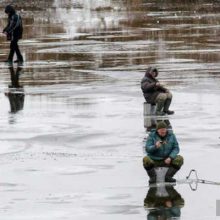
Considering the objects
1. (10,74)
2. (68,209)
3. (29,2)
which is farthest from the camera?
(29,2)

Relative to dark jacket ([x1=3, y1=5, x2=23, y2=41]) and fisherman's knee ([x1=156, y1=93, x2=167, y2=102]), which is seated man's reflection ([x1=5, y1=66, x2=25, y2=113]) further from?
fisherman's knee ([x1=156, y1=93, x2=167, y2=102])

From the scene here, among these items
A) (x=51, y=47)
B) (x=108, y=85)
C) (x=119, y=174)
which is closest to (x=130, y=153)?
(x=119, y=174)

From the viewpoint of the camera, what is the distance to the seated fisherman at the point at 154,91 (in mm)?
19250

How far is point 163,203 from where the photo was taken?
1246cm

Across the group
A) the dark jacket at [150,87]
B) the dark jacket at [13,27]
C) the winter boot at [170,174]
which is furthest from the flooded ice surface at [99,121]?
the dark jacket at [13,27]

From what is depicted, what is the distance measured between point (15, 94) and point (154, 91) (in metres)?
5.43

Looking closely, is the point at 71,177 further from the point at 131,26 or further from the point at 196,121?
the point at 131,26

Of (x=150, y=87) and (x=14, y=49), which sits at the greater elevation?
(x=150, y=87)

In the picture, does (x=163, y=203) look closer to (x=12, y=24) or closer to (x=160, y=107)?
(x=160, y=107)

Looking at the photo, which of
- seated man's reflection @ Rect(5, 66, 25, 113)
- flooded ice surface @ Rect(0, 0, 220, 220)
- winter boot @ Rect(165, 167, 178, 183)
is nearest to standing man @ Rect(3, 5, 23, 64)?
flooded ice surface @ Rect(0, 0, 220, 220)

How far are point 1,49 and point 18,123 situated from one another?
16943 mm

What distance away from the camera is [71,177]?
14141 mm

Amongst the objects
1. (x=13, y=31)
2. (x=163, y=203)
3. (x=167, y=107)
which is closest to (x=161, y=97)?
(x=167, y=107)

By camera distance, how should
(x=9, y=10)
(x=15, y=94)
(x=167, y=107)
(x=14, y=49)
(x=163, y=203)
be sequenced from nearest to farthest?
(x=163, y=203) < (x=167, y=107) < (x=15, y=94) < (x=14, y=49) < (x=9, y=10)
